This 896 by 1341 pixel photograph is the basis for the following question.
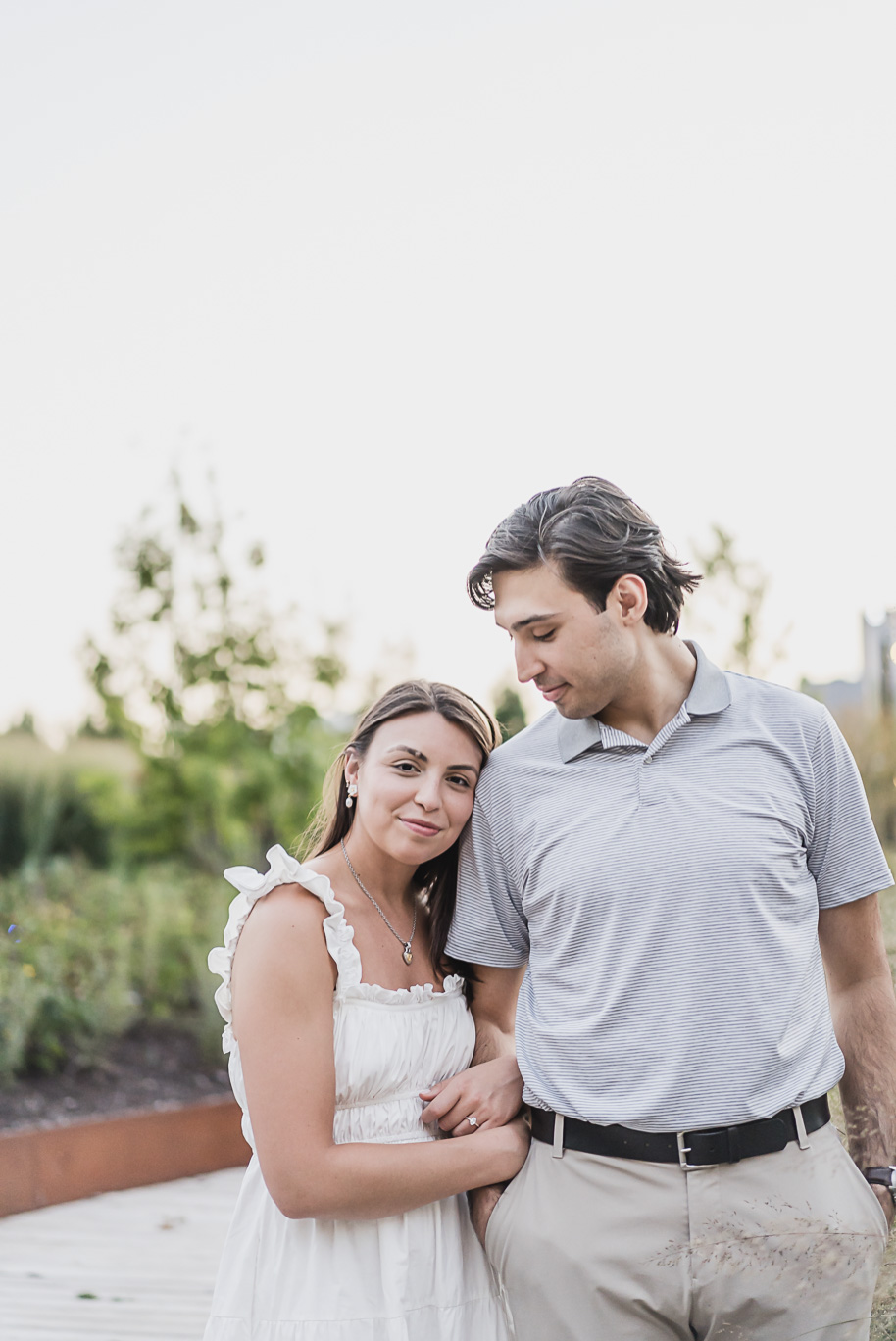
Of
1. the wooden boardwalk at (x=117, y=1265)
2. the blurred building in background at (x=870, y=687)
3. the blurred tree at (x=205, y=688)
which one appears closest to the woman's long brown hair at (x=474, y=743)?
the wooden boardwalk at (x=117, y=1265)

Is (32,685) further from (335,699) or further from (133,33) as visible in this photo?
(133,33)

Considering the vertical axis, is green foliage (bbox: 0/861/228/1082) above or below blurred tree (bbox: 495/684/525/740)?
below

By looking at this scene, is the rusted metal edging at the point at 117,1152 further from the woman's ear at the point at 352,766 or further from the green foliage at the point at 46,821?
the green foliage at the point at 46,821

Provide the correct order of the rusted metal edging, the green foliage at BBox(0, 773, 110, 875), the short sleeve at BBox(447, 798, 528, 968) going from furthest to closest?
the green foliage at BBox(0, 773, 110, 875) < the rusted metal edging < the short sleeve at BBox(447, 798, 528, 968)

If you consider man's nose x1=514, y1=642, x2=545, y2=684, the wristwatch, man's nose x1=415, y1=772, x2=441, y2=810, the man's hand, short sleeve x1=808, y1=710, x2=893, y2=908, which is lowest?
the man's hand

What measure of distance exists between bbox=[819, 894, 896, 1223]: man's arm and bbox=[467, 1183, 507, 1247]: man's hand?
607mm

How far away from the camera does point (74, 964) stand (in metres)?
5.78

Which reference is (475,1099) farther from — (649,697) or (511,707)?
(511,707)

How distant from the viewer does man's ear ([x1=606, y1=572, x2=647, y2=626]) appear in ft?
6.59

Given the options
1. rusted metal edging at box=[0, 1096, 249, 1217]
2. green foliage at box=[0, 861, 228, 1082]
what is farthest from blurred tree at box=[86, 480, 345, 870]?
rusted metal edging at box=[0, 1096, 249, 1217]

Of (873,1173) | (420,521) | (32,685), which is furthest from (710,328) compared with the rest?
(32,685)

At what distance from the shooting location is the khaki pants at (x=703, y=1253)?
69.0 inches

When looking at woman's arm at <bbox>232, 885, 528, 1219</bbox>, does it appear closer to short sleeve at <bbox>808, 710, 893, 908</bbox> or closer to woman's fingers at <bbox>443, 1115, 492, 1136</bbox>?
woman's fingers at <bbox>443, 1115, 492, 1136</bbox>

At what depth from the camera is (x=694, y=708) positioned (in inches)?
78.5
